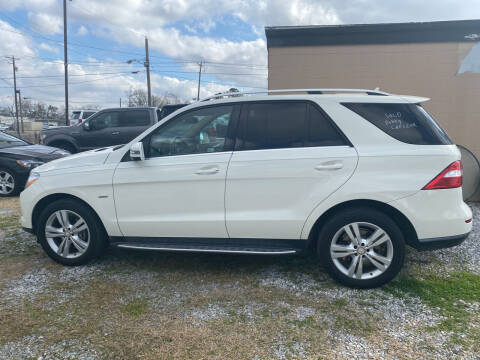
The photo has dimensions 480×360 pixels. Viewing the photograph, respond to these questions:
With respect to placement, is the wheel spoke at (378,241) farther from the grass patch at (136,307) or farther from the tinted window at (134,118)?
the tinted window at (134,118)

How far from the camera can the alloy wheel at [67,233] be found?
3768mm

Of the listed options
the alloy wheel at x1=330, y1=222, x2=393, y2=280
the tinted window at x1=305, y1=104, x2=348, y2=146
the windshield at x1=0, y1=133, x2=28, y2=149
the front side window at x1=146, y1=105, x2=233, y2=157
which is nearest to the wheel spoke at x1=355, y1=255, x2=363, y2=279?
the alloy wheel at x1=330, y1=222, x2=393, y2=280

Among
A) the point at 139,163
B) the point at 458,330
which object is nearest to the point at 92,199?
the point at 139,163

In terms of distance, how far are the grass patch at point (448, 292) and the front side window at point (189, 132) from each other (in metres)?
2.21

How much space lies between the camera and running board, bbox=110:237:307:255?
3.33 meters

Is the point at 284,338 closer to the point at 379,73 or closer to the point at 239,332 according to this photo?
the point at 239,332

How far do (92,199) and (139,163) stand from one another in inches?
25.1

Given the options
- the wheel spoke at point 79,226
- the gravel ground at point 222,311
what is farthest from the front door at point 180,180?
the gravel ground at point 222,311

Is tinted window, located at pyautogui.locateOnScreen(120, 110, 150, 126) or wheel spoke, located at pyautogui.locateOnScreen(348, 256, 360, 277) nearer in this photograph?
wheel spoke, located at pyautogui.locateOnScreen(348, 256, 360, 277)

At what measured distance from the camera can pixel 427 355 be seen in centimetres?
243

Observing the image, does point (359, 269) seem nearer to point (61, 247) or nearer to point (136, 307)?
point (136, 307)

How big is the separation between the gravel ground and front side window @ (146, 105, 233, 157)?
1.29 metres

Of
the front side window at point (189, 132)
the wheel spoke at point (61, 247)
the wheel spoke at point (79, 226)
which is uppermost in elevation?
the front side window at point (189, 132)

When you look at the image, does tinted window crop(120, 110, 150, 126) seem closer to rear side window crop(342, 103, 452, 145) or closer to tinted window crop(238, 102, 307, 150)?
tinted window crop(238, 102, 307, 150)
